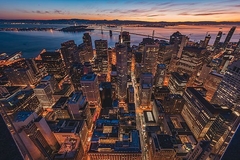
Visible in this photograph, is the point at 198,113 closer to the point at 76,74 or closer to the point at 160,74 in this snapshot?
the point at 160,74

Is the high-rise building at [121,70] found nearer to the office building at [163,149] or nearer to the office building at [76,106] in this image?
the office building at [76,106]

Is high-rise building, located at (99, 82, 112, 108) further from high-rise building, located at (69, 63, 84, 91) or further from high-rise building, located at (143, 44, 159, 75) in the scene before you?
high-rise building, located at (143, 44, 159, 75)

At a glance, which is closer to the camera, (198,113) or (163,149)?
(163,149)

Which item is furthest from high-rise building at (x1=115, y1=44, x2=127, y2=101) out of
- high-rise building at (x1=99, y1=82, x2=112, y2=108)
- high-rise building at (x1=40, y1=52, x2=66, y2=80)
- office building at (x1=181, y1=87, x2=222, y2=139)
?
high-rise building at (x1=40, y1=52, x2=66, y2=80)

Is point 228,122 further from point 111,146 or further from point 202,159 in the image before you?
point 111,146

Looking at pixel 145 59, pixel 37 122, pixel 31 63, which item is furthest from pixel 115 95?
pixel 31 63

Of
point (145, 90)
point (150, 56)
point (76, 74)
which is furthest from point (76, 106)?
point (150, 56)

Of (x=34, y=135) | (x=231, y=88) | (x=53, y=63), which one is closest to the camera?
(x=34, y=135)

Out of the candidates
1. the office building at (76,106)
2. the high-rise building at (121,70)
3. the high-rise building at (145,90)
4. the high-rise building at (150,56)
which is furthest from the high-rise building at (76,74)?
the high-rise building at (150,56)
